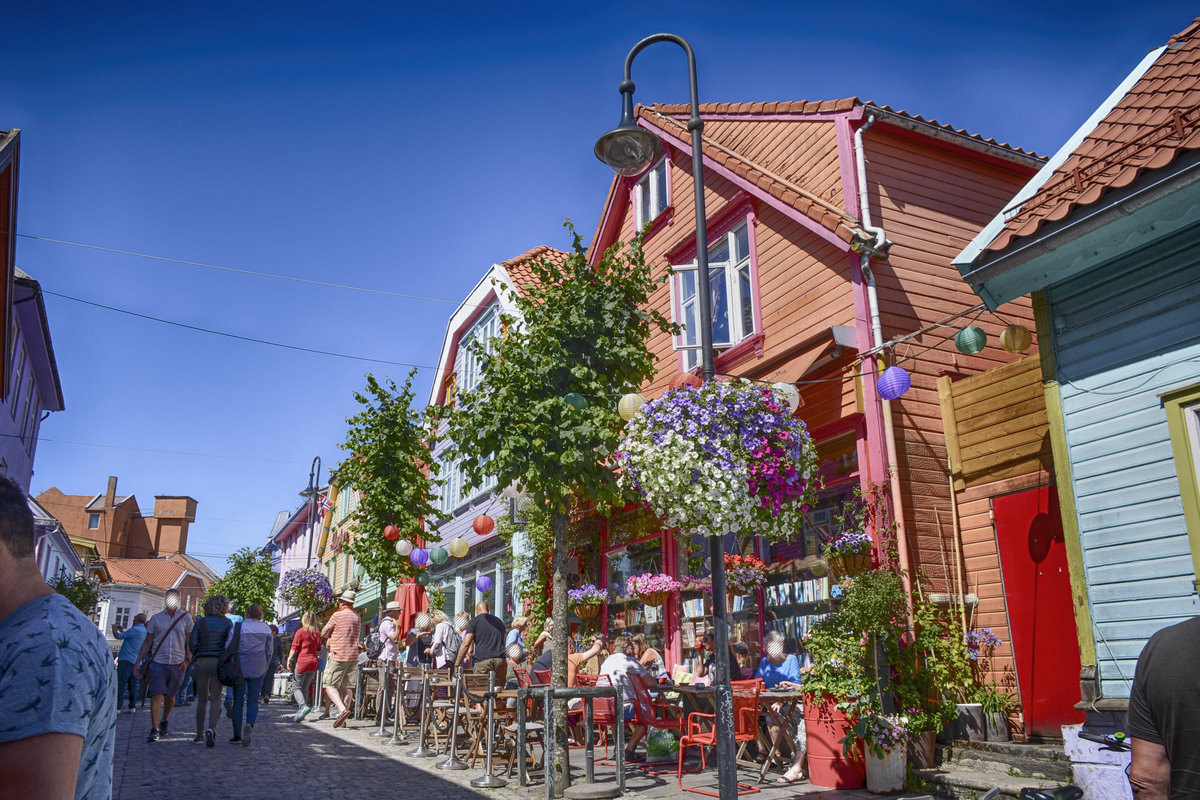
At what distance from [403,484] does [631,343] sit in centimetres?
811

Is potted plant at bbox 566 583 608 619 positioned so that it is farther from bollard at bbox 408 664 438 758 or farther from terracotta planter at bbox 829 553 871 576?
terracotta planter at bbox 829 553 871 576

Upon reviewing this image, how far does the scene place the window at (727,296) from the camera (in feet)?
42.4

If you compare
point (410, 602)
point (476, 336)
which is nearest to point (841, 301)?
point (410, 602)

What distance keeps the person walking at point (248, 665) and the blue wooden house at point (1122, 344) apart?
29.9 ft

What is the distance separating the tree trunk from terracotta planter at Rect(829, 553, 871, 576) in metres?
2.98

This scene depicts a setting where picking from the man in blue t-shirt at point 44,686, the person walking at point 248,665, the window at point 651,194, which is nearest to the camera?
the man in blue t-shirt at point 44,686

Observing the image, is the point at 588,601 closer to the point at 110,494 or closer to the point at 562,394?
the point at 562,394

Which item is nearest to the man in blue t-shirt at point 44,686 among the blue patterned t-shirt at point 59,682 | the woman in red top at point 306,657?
the blue patterned t-shirt at point 59,682

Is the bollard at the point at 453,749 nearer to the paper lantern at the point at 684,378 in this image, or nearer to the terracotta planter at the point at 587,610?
the terracotta planter at the point at 587,610

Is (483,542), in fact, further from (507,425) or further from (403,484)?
(507,425)

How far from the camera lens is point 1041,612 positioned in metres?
8.47

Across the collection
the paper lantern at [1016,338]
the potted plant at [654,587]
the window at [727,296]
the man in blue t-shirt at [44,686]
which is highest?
the window at [727,296]

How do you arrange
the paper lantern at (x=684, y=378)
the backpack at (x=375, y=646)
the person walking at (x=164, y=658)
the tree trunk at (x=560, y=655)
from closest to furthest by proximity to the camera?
the tree trunk at (x=560, y=655), the person walking at (x=164, y=658), the paper lantern at (x=684, y=378), the backpack at (x=375, y=646)

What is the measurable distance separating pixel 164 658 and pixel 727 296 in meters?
9.57
